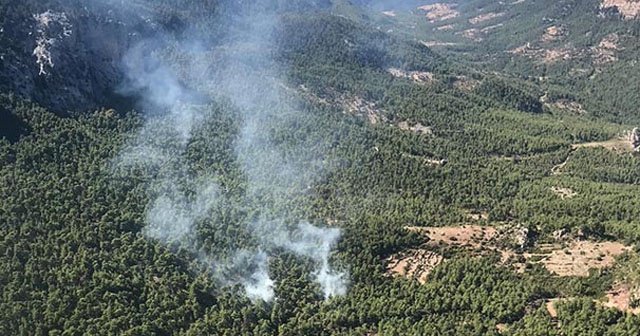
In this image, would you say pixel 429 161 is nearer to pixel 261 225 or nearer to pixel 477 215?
pixel 477 215

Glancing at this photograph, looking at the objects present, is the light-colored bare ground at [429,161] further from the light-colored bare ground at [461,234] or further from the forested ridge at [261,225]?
the light-colored bare ground at [461,234]

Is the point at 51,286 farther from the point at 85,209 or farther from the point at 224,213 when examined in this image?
the point at 224,213

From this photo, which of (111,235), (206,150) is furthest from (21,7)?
(111,235)

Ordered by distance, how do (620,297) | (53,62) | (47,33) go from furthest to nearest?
1. (47,33)
2. (53,62)
3. (620,297)

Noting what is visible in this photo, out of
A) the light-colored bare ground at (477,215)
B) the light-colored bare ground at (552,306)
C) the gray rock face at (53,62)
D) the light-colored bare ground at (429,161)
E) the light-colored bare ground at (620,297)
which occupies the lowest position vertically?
the light-colored bare ground at (620,297)

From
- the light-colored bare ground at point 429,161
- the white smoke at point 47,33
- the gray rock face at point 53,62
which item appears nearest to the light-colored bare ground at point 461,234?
the light-colored bare ground at point 429,161

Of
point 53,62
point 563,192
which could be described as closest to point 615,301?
point 563,192

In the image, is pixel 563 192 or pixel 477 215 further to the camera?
pixel 563 192
